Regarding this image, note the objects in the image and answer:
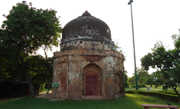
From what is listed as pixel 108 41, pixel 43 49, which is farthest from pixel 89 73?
pixel 43 49

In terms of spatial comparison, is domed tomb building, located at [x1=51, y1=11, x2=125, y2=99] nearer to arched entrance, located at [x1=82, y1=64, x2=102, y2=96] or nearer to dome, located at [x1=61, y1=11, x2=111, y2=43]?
arched entrance, located at [x1=82, y1=64, x2=102, y2=96]

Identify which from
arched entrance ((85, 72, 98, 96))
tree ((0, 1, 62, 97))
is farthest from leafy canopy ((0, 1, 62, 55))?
arched entrance ((85, 72, 98, 96))

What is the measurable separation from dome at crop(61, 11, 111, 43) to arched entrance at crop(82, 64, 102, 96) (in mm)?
3645

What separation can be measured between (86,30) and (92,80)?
233 inches

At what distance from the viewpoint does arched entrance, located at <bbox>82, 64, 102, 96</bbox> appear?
45.2ft

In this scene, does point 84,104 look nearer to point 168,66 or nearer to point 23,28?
point 168,66

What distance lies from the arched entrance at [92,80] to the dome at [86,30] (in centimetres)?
364

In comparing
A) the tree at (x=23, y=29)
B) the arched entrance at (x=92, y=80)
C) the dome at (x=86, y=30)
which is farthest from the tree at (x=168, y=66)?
the tree at (x=23, y=29)

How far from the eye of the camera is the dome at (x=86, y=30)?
52.7 ft

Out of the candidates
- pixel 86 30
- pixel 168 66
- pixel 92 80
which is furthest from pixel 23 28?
pixel 168 66

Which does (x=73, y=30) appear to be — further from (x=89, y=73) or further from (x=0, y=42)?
(x=0, y=42)

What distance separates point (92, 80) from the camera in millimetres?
14031

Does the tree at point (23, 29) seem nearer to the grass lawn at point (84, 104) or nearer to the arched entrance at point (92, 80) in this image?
the grass lawn at point (84, 104)

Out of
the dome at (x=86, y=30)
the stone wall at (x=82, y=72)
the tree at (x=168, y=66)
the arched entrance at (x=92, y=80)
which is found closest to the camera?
the tree at (x=168, y=66)
